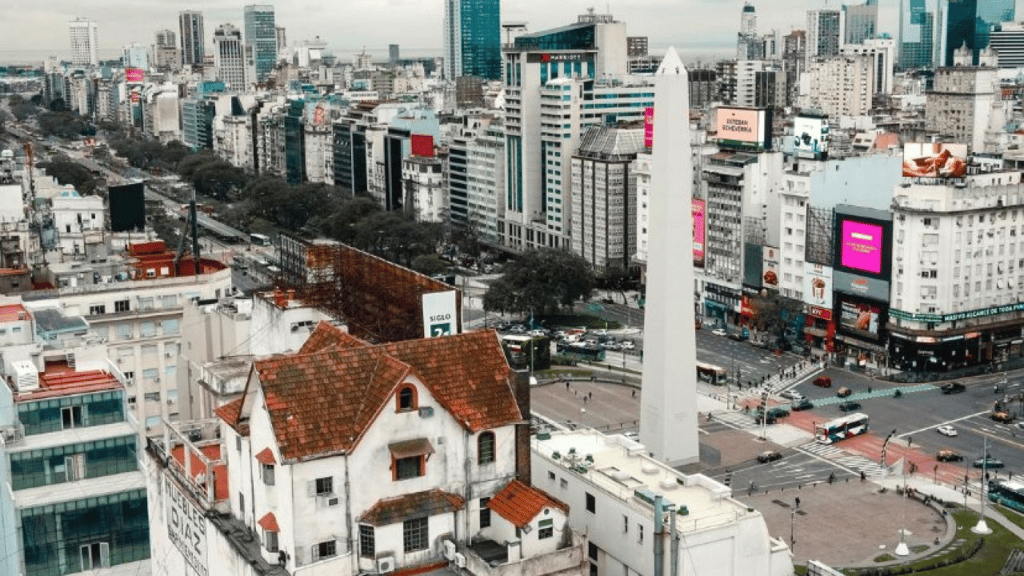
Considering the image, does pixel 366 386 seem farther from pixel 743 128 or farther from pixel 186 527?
pixel 743 128

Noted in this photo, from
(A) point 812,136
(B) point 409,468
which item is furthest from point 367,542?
(A) point 812,136

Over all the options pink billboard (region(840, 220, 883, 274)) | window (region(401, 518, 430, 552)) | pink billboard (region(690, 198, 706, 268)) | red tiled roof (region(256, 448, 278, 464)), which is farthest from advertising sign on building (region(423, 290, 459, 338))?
pink billboard (region(690, 198, 706, 268))

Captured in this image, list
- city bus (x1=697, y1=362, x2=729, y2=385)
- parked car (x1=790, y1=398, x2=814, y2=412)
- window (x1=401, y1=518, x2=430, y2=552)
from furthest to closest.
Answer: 1. city bus (x1=697, y1=362, x2=729, y2=385)
2. parked car (x1=790, y1=398, x2=814, y2=412)
3. window (x1=401, y1=518, x2=430, y2=552)

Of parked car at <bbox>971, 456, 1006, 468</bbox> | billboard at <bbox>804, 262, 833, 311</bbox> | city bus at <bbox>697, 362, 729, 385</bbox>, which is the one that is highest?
billboard at <bbox>804, 262, 833, 311</bbox>

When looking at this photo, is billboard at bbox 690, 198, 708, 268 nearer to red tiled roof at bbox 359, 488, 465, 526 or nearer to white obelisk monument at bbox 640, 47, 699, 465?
white obelisk monument at bbox 640, 47, 699, 465

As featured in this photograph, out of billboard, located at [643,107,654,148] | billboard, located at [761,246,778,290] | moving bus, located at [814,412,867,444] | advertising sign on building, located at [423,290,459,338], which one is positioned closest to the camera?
advertising sign on building, located at [423,290,459,338]

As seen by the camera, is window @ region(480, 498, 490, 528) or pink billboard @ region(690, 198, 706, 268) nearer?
window @ region(480, 498, 490, 528)
